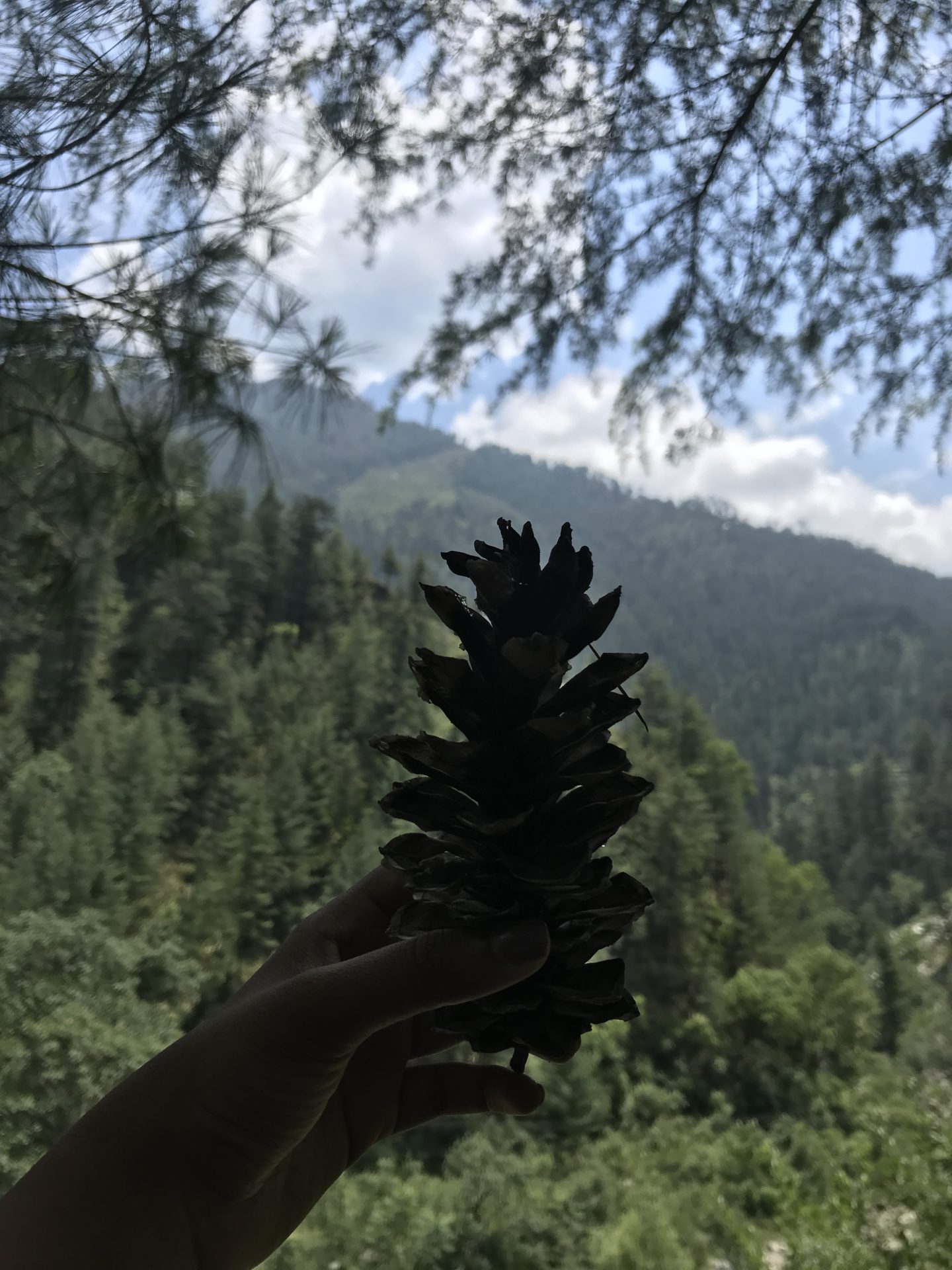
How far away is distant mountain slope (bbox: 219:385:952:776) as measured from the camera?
25.3 ft

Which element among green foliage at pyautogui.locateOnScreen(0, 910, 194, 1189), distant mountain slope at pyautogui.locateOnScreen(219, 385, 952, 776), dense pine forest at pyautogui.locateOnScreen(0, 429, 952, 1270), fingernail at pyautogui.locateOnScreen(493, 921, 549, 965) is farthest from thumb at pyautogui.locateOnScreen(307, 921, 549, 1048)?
A: distant mountain slope at pyautogui.locateOnScreen(219, 385, 952, 776)

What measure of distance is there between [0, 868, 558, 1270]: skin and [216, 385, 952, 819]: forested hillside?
3.06 m

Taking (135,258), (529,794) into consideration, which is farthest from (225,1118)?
(135,258)

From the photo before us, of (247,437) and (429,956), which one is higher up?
(247,437)

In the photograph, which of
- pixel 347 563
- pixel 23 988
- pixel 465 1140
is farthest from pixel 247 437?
pixel 347 563

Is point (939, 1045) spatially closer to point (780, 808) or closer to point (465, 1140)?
point (465, 1140)

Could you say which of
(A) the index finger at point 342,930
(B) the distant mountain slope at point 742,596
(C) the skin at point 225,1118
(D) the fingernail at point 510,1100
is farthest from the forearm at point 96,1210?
(B) the distant mountain slope at point 742,596

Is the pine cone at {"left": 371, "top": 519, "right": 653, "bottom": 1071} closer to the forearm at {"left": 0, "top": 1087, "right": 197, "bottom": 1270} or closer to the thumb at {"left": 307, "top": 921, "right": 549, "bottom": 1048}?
the thumb at {"left": 307, "top": 921, "right": 549, "bottom": 1048}

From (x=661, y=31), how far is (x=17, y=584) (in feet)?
4.83

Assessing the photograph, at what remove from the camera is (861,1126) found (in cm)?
253

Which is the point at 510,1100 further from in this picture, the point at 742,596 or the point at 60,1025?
the point at 742,596

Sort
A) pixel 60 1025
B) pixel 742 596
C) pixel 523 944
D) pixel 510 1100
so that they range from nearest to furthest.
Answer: pixel 523 944 < pixel 510 1100 < pixel 60 1025 < pixel 742 596

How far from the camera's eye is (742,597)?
47.3ft

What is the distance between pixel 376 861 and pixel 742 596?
13045 mm
